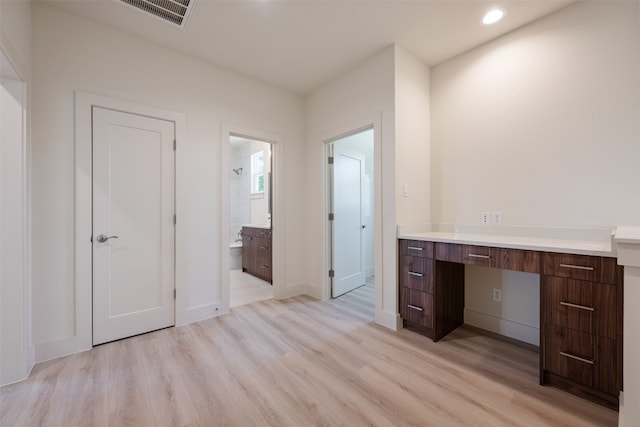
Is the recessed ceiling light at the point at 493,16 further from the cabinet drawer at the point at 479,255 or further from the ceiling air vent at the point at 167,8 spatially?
the ceiling air vent at the point at 167,8

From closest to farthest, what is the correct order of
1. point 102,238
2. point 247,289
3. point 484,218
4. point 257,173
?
point 102,238 → point 484,218 → point 247,289 → point 257,173

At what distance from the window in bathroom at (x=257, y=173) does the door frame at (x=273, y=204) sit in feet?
6.23

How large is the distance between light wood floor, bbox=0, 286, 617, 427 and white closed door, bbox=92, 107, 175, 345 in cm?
25

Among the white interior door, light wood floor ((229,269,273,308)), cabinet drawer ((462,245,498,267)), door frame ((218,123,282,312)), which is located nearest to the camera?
cabinet drawer ((462,245,498,267))

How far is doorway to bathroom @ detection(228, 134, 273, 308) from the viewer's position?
3913mm

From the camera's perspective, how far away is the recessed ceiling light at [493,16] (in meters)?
2.13

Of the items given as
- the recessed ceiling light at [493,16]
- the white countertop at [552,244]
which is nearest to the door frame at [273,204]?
the white countertop at [552,244]

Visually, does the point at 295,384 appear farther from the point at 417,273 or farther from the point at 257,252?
the point at 257,252

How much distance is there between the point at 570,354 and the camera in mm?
1632

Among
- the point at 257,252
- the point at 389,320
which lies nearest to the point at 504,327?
the point at 389,320

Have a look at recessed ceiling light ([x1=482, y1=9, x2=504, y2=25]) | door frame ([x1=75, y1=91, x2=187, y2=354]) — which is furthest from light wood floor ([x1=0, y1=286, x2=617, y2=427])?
recessed ceiling light ([x1=482, y1=9, x2=504, y2=25])

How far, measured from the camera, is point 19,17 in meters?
1.79

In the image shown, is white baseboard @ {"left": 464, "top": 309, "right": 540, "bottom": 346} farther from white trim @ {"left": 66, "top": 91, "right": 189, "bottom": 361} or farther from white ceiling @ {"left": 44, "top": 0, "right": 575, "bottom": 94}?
white trim @ {"left": 66, "top": 91, "right": 189, "bottom": 361}

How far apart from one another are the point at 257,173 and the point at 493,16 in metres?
4.35
